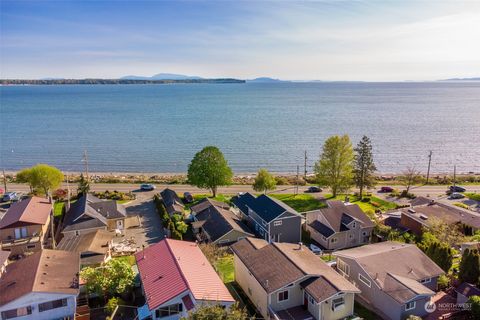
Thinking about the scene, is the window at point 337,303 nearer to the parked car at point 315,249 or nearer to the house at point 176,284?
the house at point 176,284

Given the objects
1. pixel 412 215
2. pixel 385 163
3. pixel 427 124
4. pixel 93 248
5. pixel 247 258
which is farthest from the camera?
pixel 427 124

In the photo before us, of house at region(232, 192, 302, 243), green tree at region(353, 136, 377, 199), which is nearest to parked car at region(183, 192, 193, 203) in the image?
house at region(232, 192, 302, 243)

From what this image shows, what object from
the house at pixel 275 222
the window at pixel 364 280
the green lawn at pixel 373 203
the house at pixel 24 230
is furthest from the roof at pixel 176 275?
the green lawn at pixel 373 203

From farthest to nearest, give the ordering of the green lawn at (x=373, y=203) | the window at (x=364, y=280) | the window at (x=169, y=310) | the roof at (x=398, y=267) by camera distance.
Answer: the green lawn at (x=373, y=203) < the window at (x=364, y=280) < the roof at (x=398, y=267) < the window at (x=169, y=310)

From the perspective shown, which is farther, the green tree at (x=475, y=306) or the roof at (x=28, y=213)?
the roof at (x=28, y=213)

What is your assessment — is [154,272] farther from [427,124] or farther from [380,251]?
[427,124]

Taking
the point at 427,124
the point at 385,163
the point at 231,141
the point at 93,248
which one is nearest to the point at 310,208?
the point at 93,248

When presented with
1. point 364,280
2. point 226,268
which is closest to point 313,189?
point 226,268
